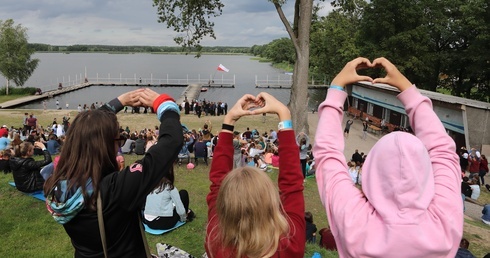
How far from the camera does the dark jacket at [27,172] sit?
746 centimetres

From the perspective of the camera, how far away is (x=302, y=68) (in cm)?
1465

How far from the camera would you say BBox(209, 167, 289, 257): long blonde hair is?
62.6 inches

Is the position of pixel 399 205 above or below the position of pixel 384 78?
below

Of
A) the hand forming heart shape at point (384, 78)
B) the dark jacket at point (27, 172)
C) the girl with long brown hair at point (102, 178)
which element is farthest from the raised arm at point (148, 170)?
the dark jacket at point (27, 172)

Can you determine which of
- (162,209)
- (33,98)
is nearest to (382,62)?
(162,209)

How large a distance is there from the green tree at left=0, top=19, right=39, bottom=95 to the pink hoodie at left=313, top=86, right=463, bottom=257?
50316 millimetres

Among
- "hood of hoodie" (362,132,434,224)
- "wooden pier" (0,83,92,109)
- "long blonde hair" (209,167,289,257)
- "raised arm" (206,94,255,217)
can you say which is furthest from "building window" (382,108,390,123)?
"wooden pier" (0,83,92,109)

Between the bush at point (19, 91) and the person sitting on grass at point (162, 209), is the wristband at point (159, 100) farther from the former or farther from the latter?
the bush at point (19, 91)

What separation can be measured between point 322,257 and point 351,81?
424cm

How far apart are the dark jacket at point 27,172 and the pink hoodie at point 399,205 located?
7.38 meters

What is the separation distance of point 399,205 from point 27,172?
812cm

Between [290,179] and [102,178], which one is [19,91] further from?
[290,179]

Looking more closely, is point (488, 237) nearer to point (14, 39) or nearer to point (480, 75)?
point (480, 75)

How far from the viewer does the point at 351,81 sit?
1809 millimetres
